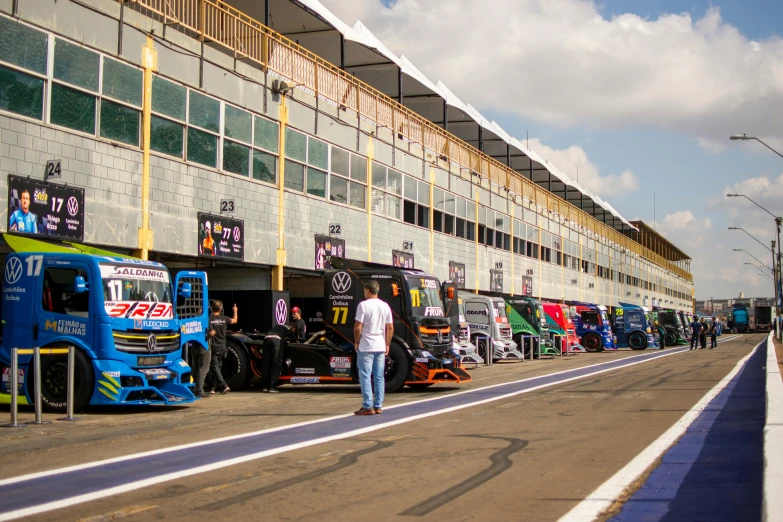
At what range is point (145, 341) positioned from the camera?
1342cm

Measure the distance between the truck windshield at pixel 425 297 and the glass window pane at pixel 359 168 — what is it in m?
11.5

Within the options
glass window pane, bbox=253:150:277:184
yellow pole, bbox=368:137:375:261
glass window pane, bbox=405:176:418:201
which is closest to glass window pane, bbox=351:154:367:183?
yellow pole, bbox=368:137:375:261

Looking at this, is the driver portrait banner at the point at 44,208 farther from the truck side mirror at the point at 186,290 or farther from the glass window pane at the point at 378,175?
the glass window pane at the point at 378,175

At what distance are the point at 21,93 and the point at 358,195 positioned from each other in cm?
1474

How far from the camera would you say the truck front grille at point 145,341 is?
13.0m

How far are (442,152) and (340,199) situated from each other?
11485mm

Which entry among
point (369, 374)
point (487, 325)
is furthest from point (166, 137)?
point (487, 325)

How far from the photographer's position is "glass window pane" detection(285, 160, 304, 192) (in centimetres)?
2533

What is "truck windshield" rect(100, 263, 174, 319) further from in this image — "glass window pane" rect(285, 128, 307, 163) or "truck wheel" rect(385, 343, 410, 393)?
"glass window pane" rect(285, 128, 307, 163)

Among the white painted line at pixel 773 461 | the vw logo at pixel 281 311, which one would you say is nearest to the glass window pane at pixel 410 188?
the vw logo at pixel 281 311

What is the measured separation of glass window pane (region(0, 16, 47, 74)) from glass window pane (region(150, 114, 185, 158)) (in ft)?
11.4

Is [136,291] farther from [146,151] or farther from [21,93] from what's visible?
[146,151]

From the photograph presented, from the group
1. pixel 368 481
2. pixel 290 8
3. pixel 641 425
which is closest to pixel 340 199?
pixel 290 8

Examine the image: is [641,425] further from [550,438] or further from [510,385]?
[510,385]
